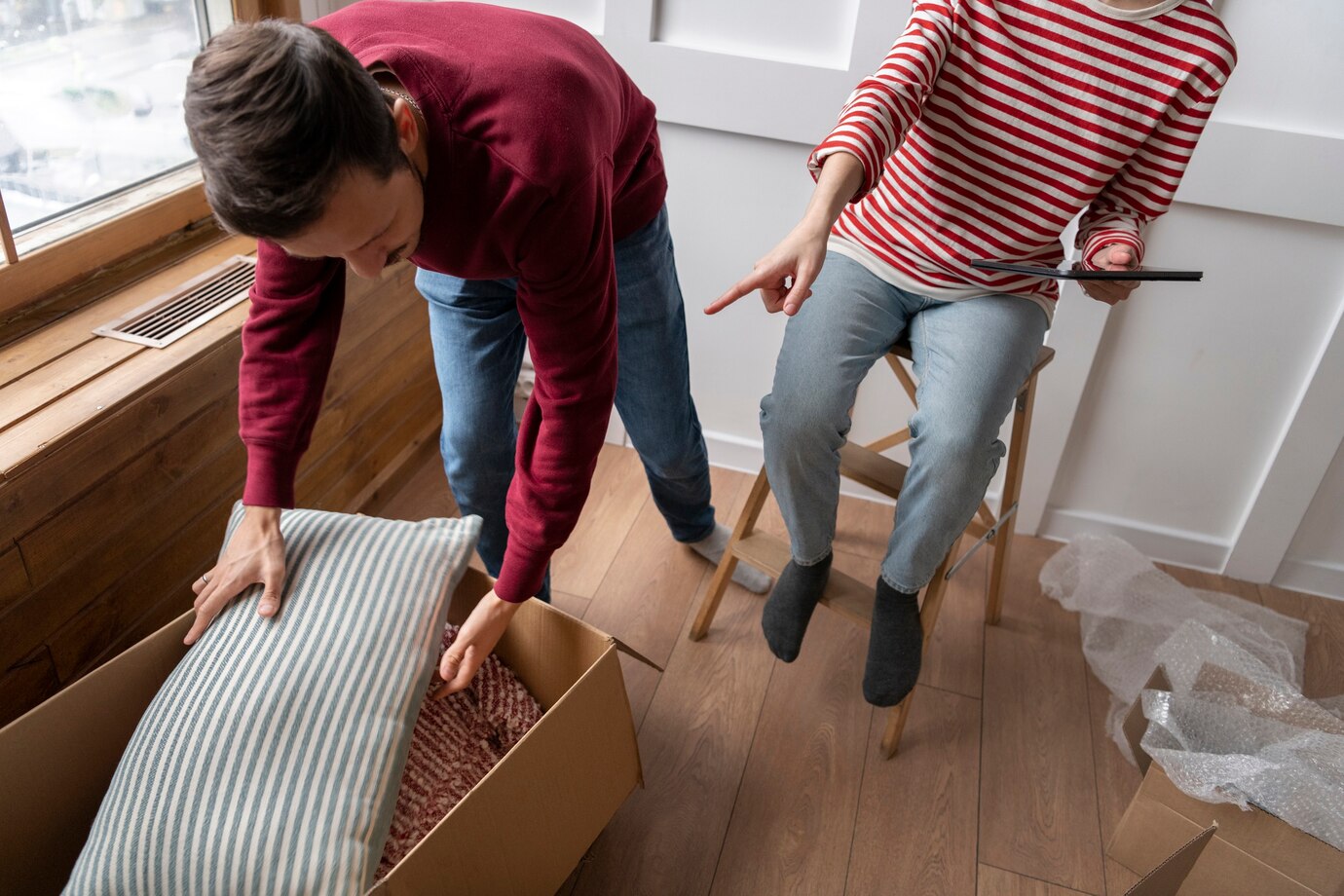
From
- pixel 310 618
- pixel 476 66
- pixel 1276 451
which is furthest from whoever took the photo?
pixel 1276 451

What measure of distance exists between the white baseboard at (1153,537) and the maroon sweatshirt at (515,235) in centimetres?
120

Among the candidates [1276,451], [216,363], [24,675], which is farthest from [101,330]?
[1276,451]

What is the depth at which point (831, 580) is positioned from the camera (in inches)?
57.3

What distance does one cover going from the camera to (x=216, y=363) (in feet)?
4.50

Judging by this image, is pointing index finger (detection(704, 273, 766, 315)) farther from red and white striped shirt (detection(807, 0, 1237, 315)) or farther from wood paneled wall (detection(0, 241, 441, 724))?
wood paneled wall (detection(0, 241, 441, 724))

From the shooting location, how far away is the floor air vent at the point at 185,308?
4.44ft

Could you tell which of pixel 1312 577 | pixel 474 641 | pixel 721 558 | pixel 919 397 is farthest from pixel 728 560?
pixel 1312 577

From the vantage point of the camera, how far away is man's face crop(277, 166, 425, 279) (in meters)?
0.74

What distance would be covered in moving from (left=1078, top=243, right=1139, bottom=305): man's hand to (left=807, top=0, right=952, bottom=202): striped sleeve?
0.28m

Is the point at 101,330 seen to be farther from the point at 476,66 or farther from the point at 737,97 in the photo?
the point at 737,97

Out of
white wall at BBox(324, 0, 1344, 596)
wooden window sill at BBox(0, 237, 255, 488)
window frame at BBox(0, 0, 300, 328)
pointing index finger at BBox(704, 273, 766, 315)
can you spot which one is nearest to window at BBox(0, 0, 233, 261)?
window frame at BBox(0, 0, 300, 328)

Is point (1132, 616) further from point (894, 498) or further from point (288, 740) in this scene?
point (288, 740)

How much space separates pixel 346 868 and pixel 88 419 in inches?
24.6

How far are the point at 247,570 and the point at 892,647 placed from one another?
0.81m
